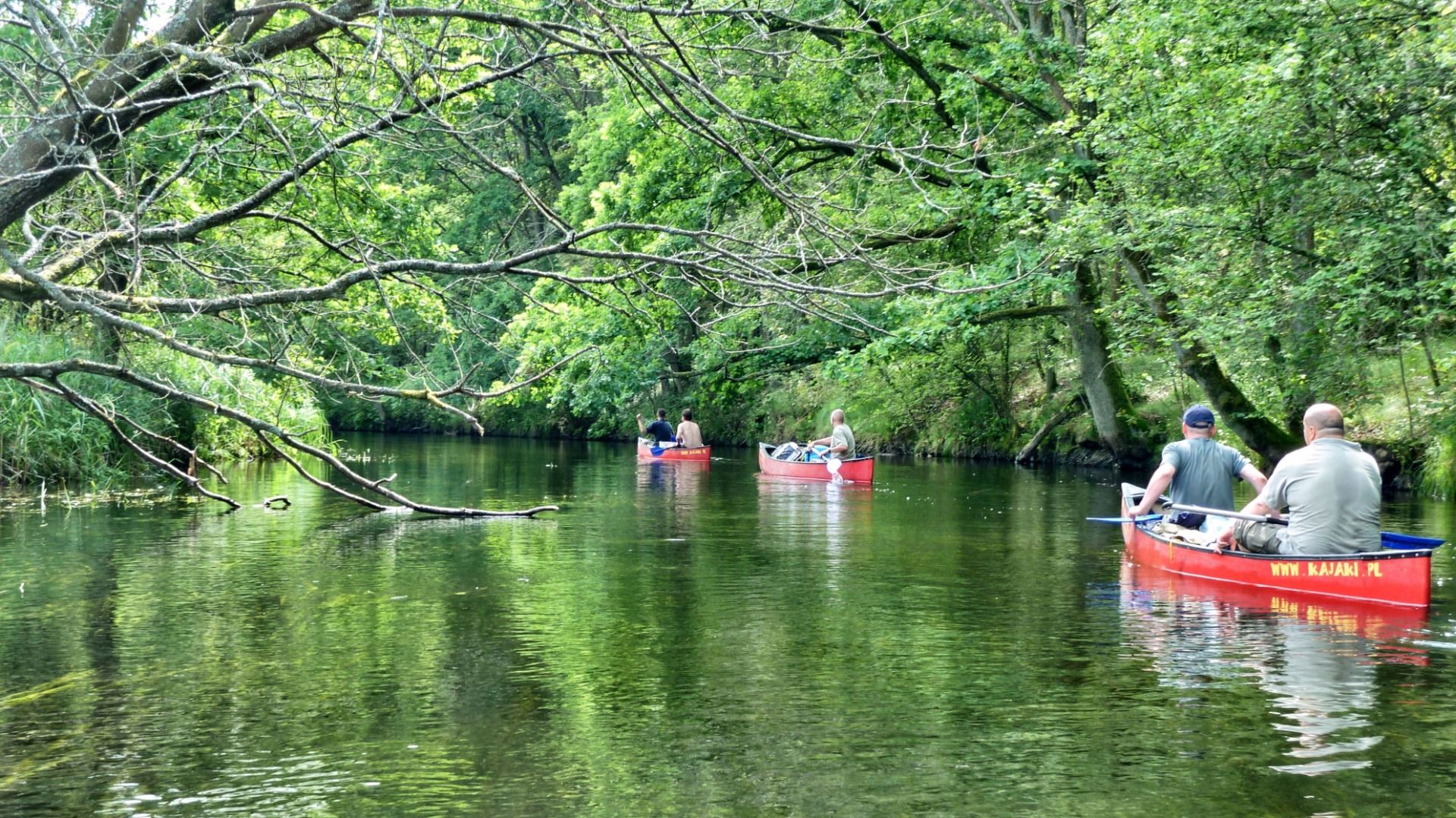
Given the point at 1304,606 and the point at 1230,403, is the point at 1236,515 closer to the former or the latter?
the point at 1304,606

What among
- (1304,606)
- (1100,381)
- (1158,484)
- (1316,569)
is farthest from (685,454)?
(1304,606)

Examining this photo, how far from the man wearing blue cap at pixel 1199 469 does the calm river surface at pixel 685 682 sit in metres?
0.99

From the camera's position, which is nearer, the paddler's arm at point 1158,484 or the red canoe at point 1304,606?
the red canoe at point 1304,606

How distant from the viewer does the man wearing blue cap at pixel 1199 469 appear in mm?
13211

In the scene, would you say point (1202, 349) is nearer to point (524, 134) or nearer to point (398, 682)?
point (398, 682)

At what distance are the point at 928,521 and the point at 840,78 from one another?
7681mm

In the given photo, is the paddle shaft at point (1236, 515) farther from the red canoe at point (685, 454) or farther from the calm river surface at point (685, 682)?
the red canoe at point (685, 454)

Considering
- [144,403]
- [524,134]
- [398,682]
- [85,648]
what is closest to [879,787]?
[398,682]

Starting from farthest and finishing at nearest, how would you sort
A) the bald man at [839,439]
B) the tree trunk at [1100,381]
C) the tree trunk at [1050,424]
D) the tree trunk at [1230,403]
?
the tree trunk at [1050,424]
the bald man at [839,439]
the tree trunk at [1100,381]
the tree trunk at [1230,403]

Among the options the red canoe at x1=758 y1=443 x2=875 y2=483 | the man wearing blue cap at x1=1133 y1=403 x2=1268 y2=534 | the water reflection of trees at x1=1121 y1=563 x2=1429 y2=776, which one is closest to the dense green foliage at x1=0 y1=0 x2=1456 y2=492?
the red canoe at x1=758 y1=443 x2=875 y2=483

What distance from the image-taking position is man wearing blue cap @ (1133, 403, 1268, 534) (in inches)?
520

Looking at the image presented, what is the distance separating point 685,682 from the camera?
25.6 feet

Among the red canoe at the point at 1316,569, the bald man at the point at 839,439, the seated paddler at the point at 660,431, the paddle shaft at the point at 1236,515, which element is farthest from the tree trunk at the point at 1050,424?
the paddle shaft at the point at 1236,515

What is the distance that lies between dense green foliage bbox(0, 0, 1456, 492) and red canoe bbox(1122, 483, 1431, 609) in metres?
3.01
